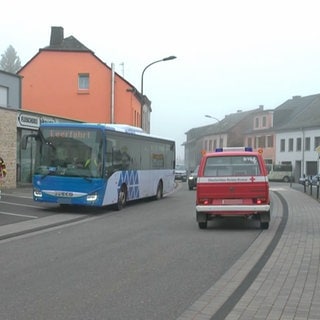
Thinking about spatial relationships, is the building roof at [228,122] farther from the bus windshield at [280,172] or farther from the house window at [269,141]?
the bus windshield at [280,172]

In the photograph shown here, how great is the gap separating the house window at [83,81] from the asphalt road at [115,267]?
109 feet

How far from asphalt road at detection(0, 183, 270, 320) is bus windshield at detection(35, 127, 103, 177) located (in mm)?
2743

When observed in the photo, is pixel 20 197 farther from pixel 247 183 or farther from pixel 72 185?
pixel 247 183

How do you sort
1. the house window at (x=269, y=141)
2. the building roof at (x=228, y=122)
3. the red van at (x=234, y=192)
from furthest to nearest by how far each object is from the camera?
1. the building roof at (x=228, y=122)
2. the house window at (x=269, y=141)
3. the red van at (x=234, y=192)

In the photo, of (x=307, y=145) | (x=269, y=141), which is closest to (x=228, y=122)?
(x=269, y=141)

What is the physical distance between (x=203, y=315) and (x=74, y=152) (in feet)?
41.7

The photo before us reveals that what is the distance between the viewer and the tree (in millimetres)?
109375

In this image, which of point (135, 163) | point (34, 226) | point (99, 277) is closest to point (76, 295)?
point (99, 277)

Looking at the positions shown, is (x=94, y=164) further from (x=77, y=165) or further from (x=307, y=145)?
(x=307, y=145)

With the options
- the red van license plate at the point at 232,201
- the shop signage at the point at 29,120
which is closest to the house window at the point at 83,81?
the shop signage at the point at 29,120

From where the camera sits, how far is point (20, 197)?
22.7 meters

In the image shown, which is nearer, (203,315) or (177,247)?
(203,315)

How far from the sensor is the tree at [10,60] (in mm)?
109375

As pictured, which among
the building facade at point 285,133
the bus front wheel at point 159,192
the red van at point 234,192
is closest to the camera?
the red van at point 234,192
